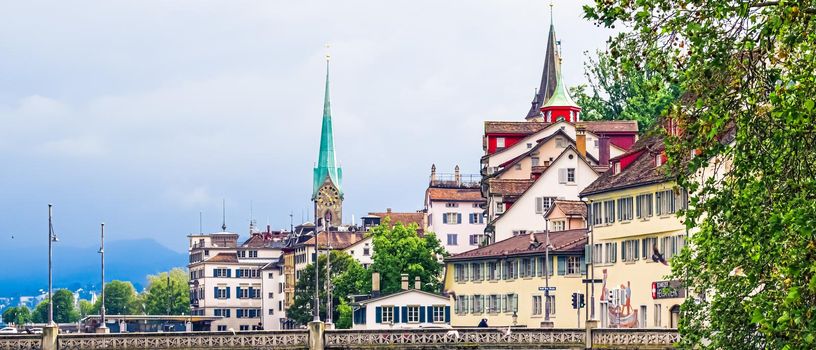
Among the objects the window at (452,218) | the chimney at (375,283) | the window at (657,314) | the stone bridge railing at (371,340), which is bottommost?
the stone bridge railing at (371,340)

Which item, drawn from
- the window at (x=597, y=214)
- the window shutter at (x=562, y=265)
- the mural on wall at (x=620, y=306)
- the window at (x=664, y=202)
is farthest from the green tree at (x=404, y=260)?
the window at (x=664, y=202)

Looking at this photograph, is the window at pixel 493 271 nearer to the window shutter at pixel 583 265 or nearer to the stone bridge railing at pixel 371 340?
the window shutter at pixel 583 265

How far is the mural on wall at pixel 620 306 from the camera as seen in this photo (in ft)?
353

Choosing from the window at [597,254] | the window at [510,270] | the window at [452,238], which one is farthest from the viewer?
the window at [452,238]

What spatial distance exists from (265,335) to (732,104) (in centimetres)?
4761

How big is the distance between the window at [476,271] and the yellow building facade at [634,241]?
59.7 ft

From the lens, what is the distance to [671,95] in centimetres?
14012

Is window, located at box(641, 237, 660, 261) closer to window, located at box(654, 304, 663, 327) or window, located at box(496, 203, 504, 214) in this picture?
window, located at box(654, 304, 663, 327)

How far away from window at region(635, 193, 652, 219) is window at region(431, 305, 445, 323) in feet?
126

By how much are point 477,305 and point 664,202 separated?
33.2 m

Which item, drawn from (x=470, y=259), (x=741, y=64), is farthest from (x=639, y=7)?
(x=470, y=259)

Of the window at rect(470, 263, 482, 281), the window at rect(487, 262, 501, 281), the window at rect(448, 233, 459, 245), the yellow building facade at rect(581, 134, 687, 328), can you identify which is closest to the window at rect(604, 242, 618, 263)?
the yellow building facade at rect(581, 134, 687, 328)

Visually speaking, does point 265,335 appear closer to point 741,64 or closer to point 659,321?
point 659,321

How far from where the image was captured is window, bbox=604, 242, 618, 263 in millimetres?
110750
